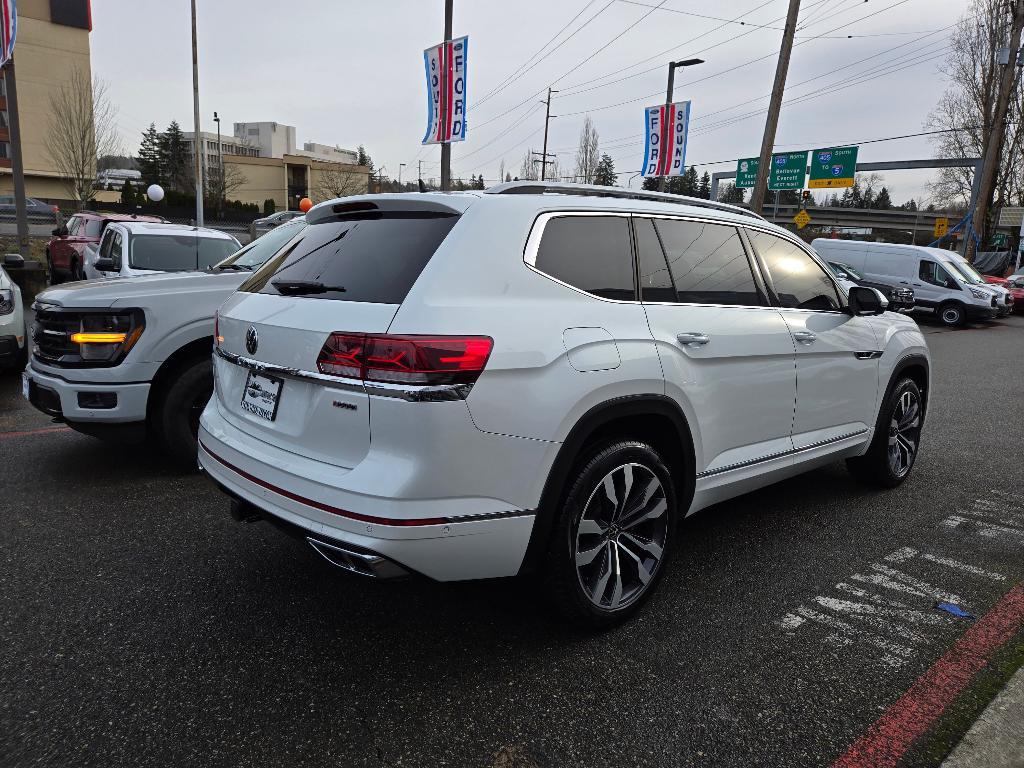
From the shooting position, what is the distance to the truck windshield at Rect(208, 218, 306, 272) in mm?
5770

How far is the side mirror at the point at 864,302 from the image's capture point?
4.23 m

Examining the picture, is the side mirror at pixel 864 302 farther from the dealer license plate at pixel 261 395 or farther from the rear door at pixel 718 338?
the dealer license plate at pixel 261 395

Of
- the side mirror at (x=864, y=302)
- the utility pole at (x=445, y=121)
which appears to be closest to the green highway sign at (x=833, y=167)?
the utility pole at (x=445, y=121)

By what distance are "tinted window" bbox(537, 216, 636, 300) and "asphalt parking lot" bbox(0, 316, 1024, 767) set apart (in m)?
1.44

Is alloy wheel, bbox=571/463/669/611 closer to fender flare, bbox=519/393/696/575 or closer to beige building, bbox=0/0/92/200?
fender flare, bbox=519/393/696/575

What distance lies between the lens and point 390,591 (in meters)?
3.25

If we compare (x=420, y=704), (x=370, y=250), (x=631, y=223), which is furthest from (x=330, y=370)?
(x=631, y=223)

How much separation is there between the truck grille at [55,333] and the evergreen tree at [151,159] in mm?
77882

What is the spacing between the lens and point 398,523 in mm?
2279

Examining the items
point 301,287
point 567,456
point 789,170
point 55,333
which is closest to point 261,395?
point 301,287

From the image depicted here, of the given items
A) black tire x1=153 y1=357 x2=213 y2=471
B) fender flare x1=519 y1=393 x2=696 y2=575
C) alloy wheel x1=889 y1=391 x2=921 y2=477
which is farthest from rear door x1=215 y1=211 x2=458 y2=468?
alloy wheel x1=889 y1=391 x2=921 y2=477

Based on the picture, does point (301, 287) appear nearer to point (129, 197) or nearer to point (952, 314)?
point (952, 314)

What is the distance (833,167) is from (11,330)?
38.7 meters

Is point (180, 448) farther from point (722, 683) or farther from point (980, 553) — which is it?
point (980, 553)
